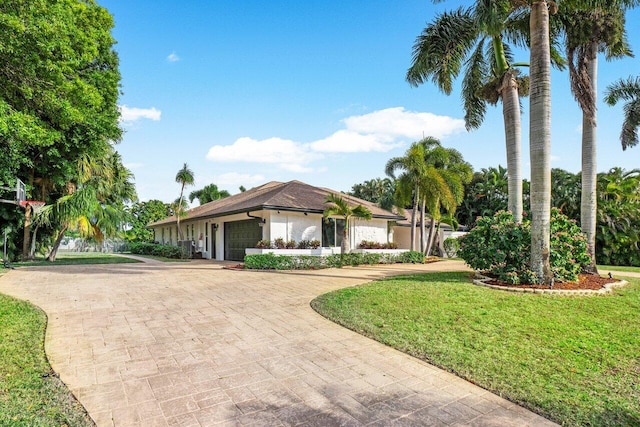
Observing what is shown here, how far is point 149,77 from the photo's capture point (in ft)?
45.2

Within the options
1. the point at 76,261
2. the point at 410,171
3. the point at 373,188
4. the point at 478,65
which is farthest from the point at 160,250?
the point at 373,188

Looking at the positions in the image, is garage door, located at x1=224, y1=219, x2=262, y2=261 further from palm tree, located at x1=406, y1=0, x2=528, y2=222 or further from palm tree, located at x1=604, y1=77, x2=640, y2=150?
palm tree, located at x1=604, y1=77, x2=640, y2=150

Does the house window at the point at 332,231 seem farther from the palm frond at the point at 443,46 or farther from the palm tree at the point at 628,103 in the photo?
the palm tree at the point at 628,103

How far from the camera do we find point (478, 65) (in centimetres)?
1330

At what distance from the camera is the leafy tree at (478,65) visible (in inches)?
422

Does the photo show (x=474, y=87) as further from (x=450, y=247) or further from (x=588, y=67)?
(x=450, y=247)

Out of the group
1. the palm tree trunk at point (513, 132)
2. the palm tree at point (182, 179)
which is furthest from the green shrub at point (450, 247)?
the palm tree at point (182, 179)

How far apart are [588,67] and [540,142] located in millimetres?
4492

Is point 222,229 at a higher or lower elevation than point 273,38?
lower

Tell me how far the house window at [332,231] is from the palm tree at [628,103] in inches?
527

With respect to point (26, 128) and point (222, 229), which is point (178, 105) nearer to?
point (26, 128)

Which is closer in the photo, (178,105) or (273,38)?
(273,38)

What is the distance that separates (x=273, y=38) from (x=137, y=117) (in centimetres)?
1129

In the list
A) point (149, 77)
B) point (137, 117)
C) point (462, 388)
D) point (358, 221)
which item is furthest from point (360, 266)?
point (137, 117)
